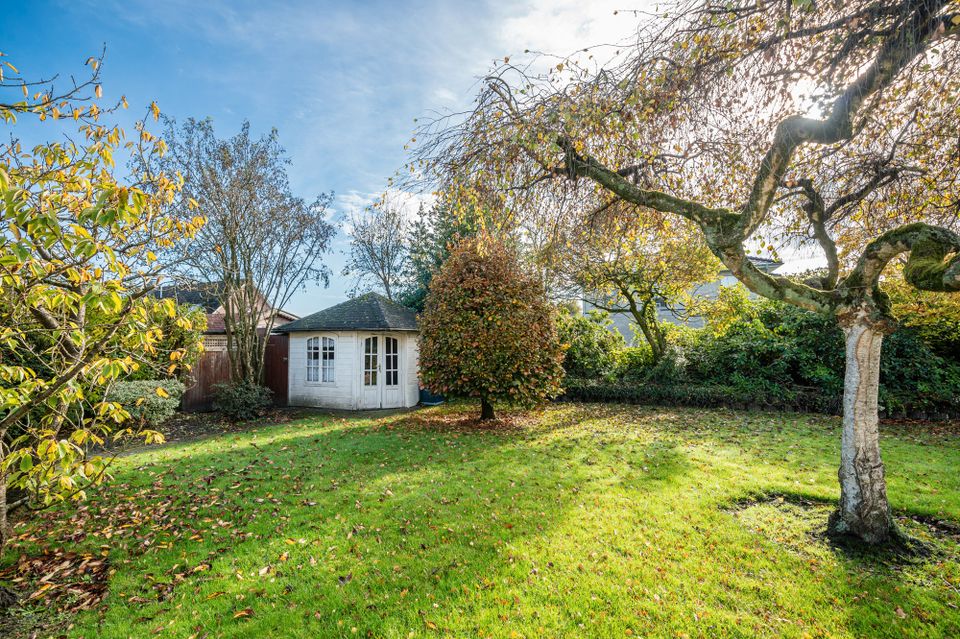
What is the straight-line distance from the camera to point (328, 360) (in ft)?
43.1

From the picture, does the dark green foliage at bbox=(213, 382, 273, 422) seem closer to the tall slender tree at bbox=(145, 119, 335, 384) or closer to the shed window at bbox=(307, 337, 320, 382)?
the tall slender tree at bbox=(145, 119, 335, 384)

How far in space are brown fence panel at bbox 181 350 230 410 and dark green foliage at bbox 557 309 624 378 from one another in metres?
10.6

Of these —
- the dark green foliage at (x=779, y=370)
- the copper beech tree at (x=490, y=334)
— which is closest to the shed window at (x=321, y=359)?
the copper beech tree at (x=490, y=334)

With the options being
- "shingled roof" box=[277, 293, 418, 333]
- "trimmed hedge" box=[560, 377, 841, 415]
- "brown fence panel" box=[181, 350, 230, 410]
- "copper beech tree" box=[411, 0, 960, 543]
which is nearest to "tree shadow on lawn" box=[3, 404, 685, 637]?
"copper beech tree" box=[411, 0, 960, 543]

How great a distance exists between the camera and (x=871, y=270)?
3.81 m

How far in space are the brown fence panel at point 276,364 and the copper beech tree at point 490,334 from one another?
6677 mm

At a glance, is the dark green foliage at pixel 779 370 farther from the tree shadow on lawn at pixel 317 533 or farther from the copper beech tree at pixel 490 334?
the tree shadow on lawn at pixel 317 533

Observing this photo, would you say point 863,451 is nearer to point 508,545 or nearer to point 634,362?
point 508,545

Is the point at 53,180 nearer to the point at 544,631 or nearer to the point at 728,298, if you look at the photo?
the point at 544,631

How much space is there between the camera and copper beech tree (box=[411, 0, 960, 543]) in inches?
144

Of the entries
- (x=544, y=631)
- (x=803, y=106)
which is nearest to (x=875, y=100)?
(x=803, y=106)

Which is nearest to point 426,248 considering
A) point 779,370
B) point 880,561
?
point 779,370

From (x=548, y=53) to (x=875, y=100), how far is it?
309cm

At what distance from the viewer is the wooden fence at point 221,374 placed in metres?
12.3
